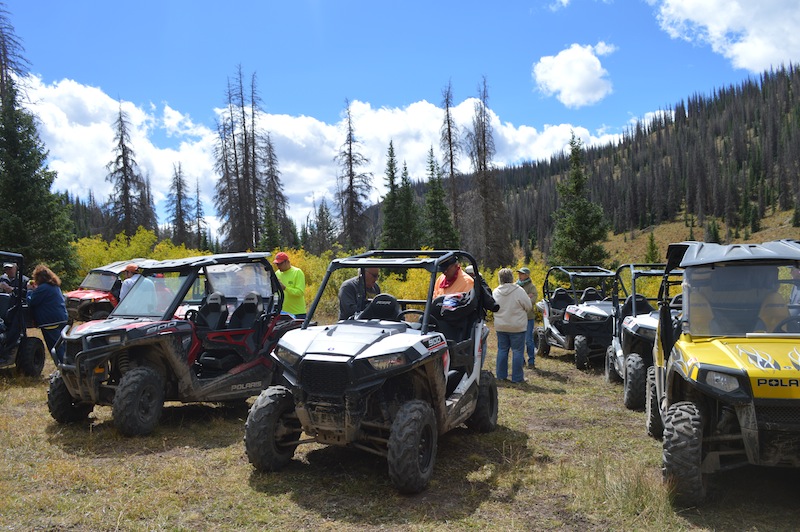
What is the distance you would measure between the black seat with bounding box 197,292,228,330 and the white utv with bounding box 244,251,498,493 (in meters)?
2.43

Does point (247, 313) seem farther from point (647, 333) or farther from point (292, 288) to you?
point (647, 333)

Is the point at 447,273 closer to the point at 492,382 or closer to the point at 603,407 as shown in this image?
the point at 492,382

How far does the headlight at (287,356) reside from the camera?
512 centimetres

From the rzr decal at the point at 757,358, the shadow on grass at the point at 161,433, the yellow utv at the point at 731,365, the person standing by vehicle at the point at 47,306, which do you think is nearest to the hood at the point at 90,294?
the person standing by vehicle at the point at 47,306

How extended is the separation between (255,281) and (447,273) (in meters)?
2.85

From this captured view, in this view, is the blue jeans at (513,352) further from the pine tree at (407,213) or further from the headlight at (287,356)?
the pine tree at (407,213)

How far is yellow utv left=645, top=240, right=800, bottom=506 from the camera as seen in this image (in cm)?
424

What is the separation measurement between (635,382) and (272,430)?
518 centimetres

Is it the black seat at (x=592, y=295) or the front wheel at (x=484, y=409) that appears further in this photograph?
the black seat at (x=592, y=295)

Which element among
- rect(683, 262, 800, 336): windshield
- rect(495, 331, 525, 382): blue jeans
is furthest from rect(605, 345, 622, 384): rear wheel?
rect(683, 262, 800, 336): windshield

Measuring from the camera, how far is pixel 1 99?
78.3 ft

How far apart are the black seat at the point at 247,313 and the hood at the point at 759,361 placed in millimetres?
5645

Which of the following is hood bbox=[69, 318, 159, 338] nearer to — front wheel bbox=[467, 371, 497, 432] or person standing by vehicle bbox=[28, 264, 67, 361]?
→ person standing by vehicle bbox=[28, 264, 67, 361]

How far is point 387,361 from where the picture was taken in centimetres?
496
